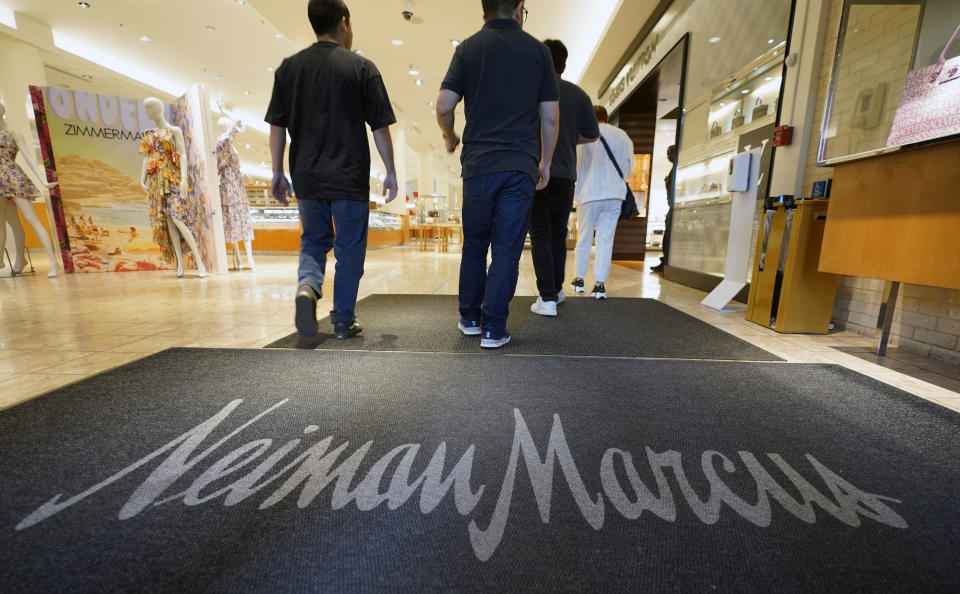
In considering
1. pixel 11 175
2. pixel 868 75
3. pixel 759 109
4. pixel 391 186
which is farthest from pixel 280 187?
pixel 11 175

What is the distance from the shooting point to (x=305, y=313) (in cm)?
176

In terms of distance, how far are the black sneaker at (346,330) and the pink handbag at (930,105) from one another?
8.31 ft

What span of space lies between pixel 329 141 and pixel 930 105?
8.16ft

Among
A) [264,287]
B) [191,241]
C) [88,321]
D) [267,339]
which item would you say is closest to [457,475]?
[267,339]

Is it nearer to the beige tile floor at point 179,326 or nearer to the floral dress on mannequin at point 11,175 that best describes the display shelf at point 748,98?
the beige tile floor at point 179,326

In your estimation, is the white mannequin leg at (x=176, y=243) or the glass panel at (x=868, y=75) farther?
the white mannequin leg at (x=176, y=243)

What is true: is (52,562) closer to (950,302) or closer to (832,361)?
(832,361)

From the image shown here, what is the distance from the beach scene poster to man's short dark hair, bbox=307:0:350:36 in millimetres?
4061

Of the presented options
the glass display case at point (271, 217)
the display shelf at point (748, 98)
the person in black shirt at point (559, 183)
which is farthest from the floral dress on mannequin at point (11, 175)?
the display shelf at point (748, 98)

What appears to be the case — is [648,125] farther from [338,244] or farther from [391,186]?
[338,244]

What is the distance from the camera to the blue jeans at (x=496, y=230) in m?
1.72

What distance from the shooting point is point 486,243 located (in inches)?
72.9

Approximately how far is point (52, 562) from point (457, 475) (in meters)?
0.68

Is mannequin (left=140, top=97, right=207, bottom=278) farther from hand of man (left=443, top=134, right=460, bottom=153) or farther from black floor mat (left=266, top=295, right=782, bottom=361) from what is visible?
hand of man (left=443, top=134, right=460, bottom=153)
